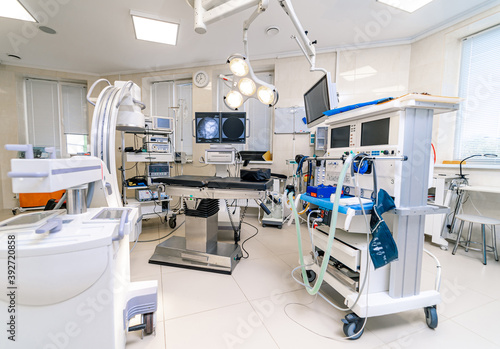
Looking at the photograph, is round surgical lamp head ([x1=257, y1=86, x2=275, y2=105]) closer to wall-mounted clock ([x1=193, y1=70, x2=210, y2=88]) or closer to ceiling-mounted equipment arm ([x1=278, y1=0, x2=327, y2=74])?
ceiling-mounted equipment arm ([x1=278, y1=0, x2=327, y2=74])

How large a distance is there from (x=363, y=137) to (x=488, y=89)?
2461mm

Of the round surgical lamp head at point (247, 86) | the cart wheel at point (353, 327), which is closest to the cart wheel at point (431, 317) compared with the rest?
the cart wheel at point (353, 327)

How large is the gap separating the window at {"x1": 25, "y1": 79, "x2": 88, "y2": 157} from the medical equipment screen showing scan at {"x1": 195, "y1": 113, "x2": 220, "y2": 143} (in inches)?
147

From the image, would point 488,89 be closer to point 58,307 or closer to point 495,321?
point 495,321

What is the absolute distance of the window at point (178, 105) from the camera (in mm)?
4395

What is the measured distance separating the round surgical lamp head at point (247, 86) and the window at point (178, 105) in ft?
9.06

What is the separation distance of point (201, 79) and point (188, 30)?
1.05 meters

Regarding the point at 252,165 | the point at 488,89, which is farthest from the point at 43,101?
the point at 488,89

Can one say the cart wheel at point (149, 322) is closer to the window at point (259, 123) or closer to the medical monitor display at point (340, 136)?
the medical monitor display at point (340, 136)

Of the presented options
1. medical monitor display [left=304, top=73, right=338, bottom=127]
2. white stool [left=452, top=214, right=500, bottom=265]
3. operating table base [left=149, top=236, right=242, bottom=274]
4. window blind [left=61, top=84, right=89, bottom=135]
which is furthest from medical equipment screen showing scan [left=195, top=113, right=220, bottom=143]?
window blind [left=61, top=84, right=89, bottom=135]

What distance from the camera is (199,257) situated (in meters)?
1.95

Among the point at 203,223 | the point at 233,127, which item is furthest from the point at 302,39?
the point at 203,223

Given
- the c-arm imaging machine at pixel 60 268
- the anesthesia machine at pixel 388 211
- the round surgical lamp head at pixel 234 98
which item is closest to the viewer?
the c-arm imaging machine at pixel 60 268

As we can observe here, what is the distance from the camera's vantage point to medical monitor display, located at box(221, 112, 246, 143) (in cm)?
243
